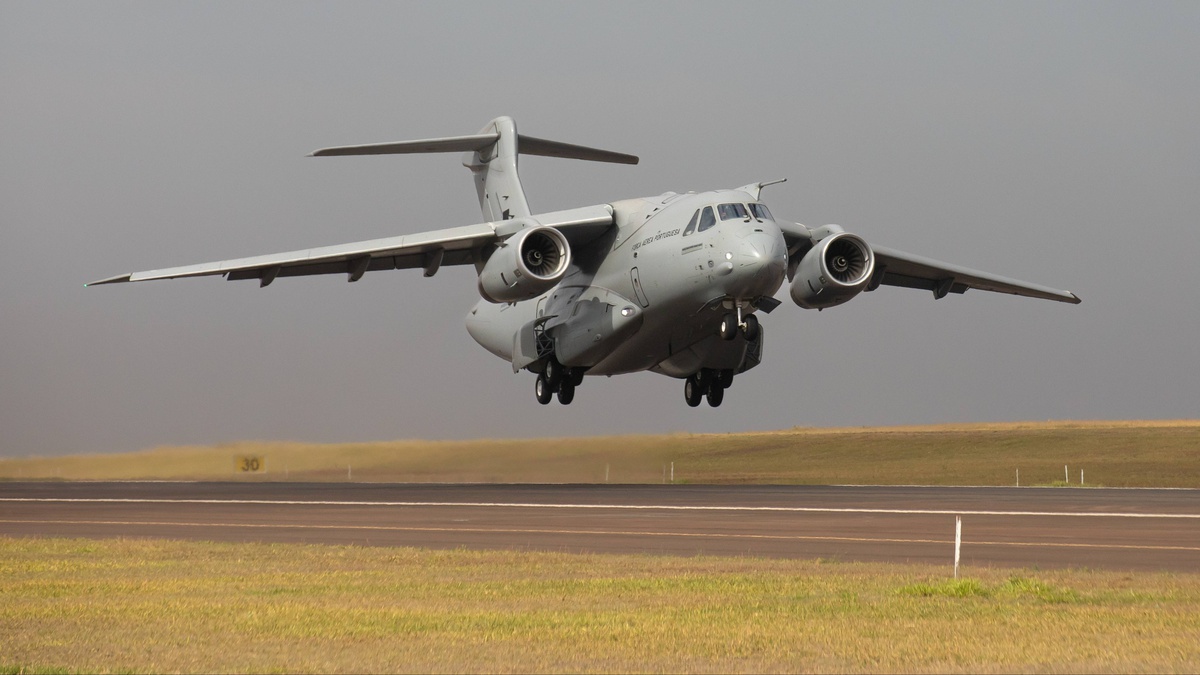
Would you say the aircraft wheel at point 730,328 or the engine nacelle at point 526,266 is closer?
the aircraft wheel at point 730,328

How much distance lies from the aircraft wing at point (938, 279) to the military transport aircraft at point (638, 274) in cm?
4

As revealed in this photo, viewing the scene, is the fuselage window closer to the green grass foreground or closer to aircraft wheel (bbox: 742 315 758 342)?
aircraft wheel (bbox: 742 315 758 342)

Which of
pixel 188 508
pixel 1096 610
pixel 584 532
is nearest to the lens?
pixel 1096 610

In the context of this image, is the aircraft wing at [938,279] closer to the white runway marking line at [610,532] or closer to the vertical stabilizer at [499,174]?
the vertical stabilizer at [499,174]

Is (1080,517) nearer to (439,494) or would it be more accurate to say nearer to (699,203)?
(699,203)

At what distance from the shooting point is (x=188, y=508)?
23.4m

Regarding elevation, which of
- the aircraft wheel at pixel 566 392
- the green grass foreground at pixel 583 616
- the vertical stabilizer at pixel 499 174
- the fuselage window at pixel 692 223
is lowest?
the green grass foreground at pixel 583 616

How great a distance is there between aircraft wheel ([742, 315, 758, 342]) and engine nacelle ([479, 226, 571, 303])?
3.76 m

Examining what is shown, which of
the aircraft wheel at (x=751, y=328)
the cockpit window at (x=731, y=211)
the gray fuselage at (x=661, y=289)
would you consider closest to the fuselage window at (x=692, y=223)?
the gray fuselage at (x=661, y=289)

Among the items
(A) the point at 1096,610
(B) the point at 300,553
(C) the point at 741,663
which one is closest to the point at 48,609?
(B) the point at 300,553

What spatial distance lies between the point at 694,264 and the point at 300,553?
13.7m

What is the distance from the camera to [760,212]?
2631 centimetres

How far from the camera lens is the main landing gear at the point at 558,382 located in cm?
3183

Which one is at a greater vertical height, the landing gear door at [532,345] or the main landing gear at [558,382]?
the landing gear door at [532,345]
